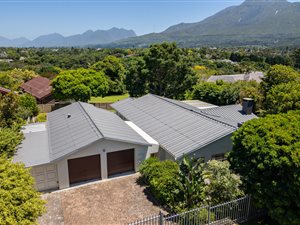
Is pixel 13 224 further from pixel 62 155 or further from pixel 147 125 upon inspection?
pixel 147 125

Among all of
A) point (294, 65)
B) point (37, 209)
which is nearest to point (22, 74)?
point (37, 209)

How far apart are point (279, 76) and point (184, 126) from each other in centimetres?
1627

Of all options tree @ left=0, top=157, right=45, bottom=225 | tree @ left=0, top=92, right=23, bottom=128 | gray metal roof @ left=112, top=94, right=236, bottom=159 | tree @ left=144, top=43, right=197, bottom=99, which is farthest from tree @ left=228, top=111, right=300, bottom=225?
tree @ left=144, top=43, right=197, bottom=99

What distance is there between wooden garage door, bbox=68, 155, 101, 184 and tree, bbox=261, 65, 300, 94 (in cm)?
2404

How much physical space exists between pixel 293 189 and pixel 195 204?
5.43 m

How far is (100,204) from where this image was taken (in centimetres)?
1566

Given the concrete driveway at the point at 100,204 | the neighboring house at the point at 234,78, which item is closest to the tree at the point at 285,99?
the concrete driveway at the point at 100,204

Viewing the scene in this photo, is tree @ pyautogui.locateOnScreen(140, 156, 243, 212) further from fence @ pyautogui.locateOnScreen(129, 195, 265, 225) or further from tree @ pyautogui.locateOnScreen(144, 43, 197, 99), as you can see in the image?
tree @ pyautogui.locateOnScreen(144, 43, 197, 99)

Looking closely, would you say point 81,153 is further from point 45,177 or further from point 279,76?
point 279,76

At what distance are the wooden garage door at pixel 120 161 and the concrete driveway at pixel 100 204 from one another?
1.10 m

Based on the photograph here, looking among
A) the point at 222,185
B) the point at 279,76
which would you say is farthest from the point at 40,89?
the point at 222,185

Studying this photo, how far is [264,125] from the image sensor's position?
13.5 metres

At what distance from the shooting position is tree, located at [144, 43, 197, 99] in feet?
129

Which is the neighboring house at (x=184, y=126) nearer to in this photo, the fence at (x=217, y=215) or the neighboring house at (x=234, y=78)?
the fence at (x=217, y=215)
